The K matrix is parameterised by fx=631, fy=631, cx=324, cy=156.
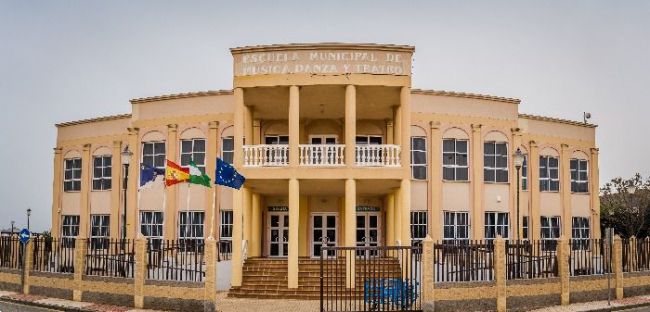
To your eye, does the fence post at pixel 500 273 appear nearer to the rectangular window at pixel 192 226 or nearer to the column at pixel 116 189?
the rectangular window at pixel 192 226

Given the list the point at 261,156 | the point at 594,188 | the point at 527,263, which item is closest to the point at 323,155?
the point at 261,156

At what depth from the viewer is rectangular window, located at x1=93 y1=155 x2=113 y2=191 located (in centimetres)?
3017

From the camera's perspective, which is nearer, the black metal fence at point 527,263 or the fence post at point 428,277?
the fence post at point 428,277

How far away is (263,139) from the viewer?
26031mm

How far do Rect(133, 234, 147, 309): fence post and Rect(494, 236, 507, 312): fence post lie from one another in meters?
10.1

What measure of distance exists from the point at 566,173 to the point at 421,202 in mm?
8044

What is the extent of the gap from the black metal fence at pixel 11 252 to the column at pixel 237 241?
7.42 meters

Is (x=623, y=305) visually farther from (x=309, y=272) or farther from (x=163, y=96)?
(x=163, y=96)

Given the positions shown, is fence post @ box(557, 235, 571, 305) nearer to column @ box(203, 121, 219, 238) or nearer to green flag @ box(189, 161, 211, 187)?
green flag @ box(189, 161, 211, 187)

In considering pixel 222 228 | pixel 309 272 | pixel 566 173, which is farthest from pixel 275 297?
pixel 566 173

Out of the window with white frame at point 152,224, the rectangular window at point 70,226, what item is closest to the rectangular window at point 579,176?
the window with white frame at point 152,224

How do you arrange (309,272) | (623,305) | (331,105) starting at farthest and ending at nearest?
(331,105)
(309,272)
(623,305)

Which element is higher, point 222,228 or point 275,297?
point 222,228

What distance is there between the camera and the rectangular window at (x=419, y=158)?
27.1 meters
